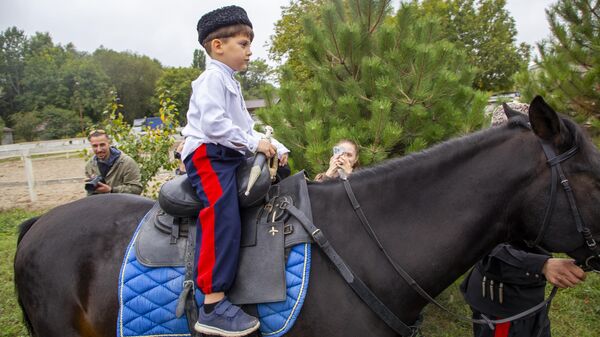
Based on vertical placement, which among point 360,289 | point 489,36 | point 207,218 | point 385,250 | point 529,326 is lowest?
point 529,326

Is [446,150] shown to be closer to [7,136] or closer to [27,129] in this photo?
[7,136]

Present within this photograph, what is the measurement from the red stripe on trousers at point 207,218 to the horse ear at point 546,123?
1466 mm

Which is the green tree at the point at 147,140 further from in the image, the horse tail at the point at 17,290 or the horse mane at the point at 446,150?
the horse mane at the point at 446,150

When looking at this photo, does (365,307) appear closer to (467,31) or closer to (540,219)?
(540,219)

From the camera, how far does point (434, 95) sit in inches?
143

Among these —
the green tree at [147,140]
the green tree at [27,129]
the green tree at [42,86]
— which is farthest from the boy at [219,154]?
the green tree at [42,86]

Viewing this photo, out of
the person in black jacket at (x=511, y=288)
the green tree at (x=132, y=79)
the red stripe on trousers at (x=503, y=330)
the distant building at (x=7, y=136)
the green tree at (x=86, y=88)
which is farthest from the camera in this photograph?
the green tree at (x=132, y=79)

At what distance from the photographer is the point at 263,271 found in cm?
183

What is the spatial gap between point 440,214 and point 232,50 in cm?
137

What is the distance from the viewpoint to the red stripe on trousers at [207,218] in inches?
71.2

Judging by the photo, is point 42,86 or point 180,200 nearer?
point 180,200

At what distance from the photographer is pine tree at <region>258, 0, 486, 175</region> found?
142 inches

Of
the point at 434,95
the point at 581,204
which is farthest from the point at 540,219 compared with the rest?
the point at 434,95

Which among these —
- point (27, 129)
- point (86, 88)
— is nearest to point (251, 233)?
point (27, 129)
